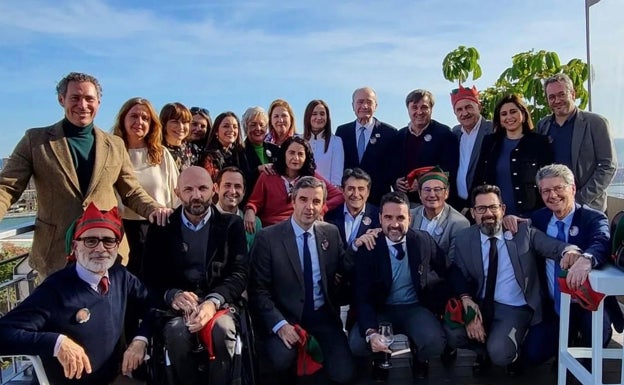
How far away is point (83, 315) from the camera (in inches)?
96.6

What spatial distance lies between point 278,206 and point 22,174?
166 cm

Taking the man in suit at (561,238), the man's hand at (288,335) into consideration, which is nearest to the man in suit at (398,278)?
the man's hand at (288,335)

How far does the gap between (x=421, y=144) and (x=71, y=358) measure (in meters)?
2.99

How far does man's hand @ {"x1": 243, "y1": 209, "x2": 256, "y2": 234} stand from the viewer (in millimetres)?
3748

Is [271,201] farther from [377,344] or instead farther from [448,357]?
[448,357]

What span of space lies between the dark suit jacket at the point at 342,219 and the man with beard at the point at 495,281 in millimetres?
628

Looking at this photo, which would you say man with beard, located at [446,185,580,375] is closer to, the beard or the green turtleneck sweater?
the beard

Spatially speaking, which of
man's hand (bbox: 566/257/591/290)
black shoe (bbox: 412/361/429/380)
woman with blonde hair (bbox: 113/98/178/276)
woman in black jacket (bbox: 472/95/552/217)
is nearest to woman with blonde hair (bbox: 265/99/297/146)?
woman with blonde hair (bbox: 113/98/178/276)

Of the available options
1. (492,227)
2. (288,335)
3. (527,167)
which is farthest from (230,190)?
(527,167)

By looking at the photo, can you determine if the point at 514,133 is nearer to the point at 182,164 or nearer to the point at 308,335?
the point at 308,335

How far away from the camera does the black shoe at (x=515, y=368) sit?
3320 mm

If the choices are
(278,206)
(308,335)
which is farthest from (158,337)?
(278,206)

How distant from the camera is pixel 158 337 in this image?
8.89 ft

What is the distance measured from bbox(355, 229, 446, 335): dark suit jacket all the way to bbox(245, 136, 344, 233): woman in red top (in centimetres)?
63
